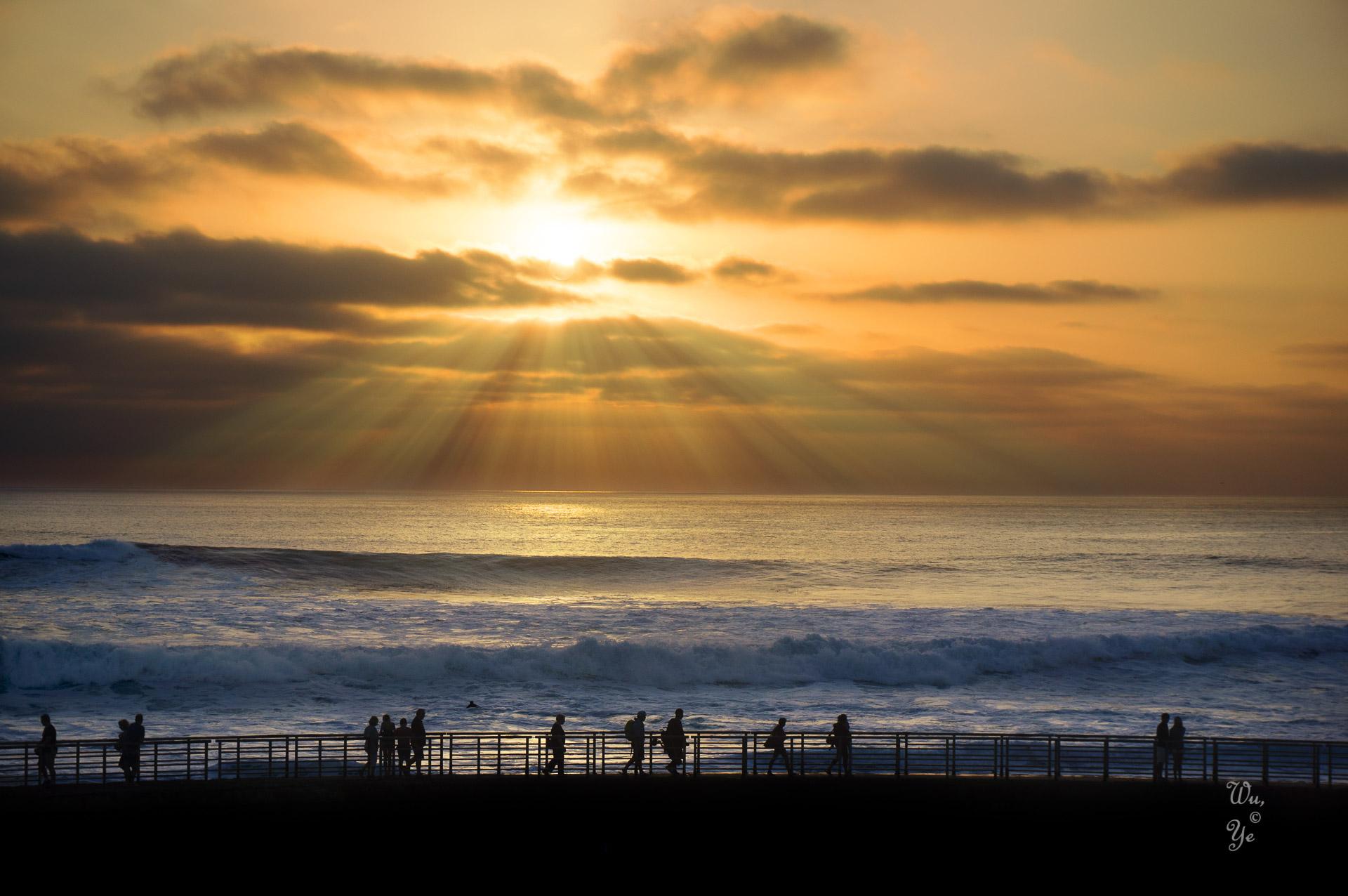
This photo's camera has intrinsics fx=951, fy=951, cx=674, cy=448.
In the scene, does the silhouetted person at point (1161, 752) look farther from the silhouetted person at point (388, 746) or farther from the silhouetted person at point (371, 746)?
the silhouetted person at point (371, 746)

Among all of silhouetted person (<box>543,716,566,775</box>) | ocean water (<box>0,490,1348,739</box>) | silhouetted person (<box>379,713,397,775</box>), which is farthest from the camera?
ocean water (<box>0,490,1348,739</box>)

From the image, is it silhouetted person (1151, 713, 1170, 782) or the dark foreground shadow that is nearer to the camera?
the dark foreground shadow

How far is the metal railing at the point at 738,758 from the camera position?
60.6ft

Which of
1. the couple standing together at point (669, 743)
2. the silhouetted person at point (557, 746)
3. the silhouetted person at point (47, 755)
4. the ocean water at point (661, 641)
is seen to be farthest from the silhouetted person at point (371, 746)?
the ocean water at point (661, 641)

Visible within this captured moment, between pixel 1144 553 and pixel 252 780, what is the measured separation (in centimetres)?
10027

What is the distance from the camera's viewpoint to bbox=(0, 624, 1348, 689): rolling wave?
36.2 meters

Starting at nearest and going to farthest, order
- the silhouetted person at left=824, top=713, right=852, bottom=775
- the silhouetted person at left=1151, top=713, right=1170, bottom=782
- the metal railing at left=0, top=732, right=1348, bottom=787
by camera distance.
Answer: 1. the silhouetted person at left=1151, top=713, right=1170, bottom=782
2. the metal railing at left=0, top=732, right=1348, bottom=787
3. the silhouetted person at left=824, top=713, right=852, bottom=775

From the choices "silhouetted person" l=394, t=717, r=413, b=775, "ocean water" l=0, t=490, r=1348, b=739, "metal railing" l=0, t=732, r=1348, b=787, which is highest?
"silhouetted person" l=394, t=717, r=413, b=775

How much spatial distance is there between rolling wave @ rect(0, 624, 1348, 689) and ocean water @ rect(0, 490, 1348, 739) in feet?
0.43

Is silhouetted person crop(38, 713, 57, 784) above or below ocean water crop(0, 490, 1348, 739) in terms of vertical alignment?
above

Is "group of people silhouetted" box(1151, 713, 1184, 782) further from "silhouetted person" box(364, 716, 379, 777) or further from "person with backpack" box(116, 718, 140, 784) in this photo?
"person with backpack" box(116, 718, 140, 784)

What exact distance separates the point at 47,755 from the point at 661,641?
28095 millimetres

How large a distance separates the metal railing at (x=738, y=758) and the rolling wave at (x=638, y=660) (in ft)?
35.3

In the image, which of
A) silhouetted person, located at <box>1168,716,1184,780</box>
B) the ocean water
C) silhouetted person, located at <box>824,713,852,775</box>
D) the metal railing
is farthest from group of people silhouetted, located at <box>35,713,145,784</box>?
silhouetted person, located at <box>1168,716,1184,780</box>
